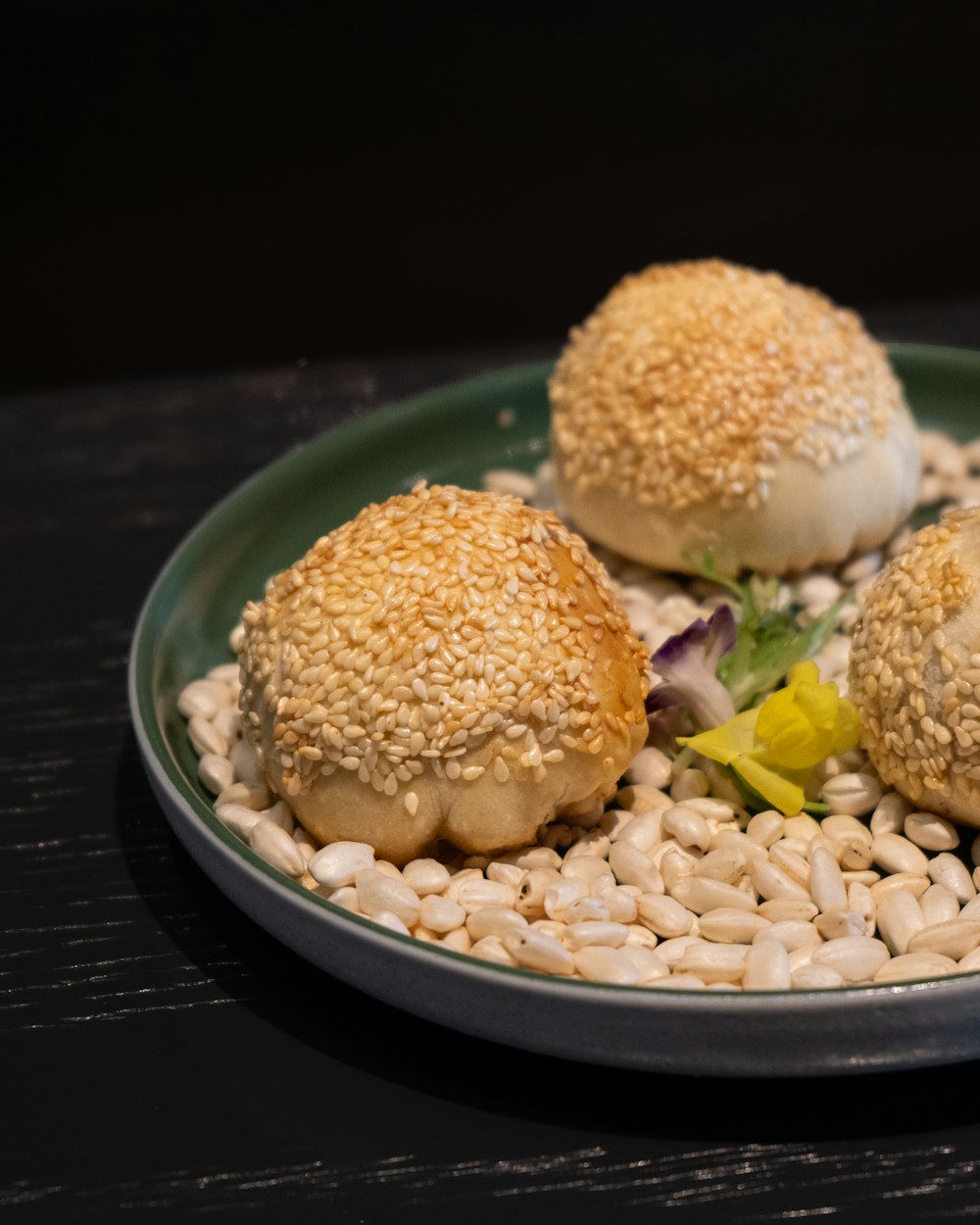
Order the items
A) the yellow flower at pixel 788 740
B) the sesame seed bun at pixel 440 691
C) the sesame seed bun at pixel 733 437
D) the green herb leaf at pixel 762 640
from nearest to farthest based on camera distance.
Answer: the sesame seed bun at pixel 440 691 → the yellow flower at pixel 788 740 → the green herb leaf at pixel 762 640 → the sesame seed bun at pixel 733 437

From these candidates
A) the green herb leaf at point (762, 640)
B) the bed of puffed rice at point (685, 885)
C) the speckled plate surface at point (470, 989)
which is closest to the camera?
the speckled plate surface at point (470, 989)

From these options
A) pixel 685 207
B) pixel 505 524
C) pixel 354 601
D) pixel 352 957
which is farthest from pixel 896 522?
pixel 685 207

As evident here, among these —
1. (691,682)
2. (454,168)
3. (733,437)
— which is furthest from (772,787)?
(454,168)

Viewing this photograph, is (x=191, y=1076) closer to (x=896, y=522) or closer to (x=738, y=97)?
(x=896, y=522)

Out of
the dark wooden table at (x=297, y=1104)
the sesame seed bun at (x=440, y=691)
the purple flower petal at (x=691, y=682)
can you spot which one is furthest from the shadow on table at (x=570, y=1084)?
the purple flower petal at (x=691, y=682)

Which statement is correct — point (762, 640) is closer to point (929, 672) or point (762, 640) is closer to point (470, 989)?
point (929, 672)

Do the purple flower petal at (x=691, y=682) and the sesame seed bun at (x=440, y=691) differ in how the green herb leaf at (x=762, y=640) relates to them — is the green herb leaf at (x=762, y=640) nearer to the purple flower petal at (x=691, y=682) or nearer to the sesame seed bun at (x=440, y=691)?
the purple flower petal at (x=691, y=682)

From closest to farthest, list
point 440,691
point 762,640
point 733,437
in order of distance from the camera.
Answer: point 440,691 → point 762,640 → point 733,437

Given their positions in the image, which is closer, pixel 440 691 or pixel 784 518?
pixel 440 691
